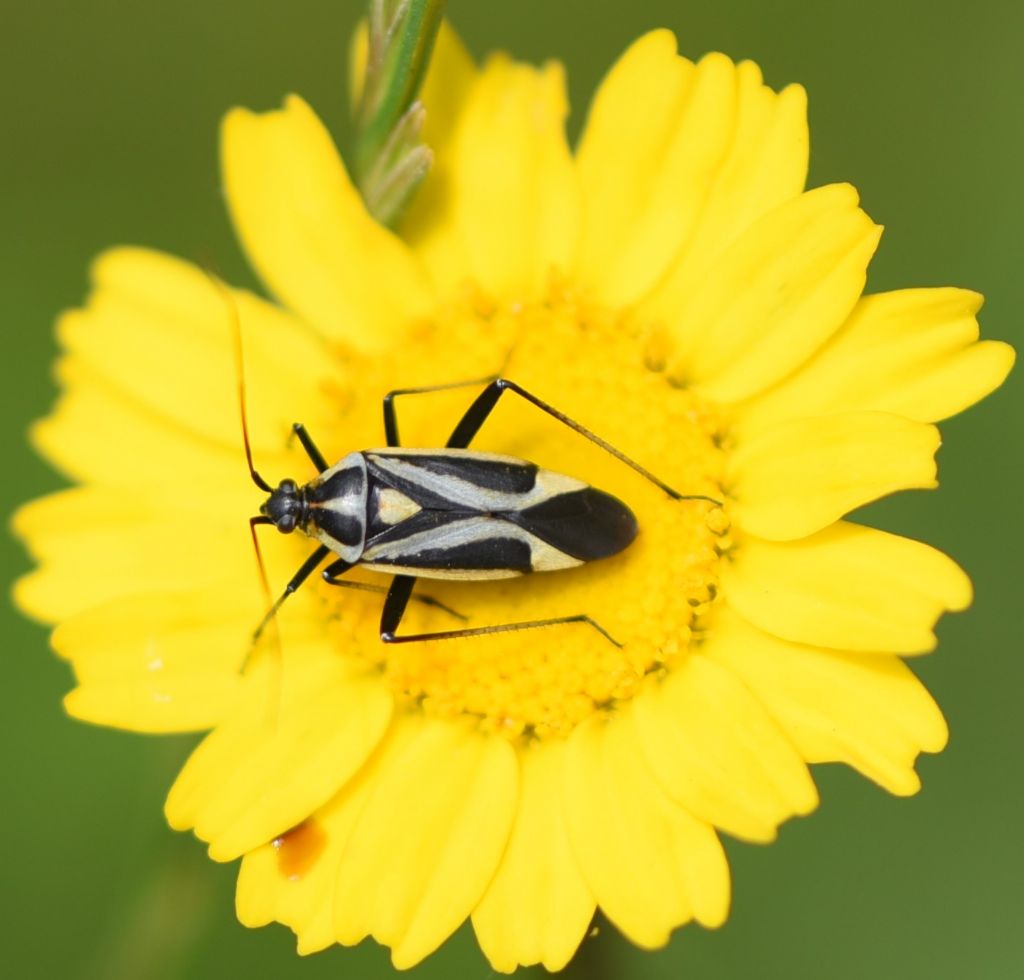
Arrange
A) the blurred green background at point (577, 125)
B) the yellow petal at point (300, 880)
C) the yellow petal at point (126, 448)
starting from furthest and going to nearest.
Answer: the blurred green background at point (577, 125), the yellow petal at point (126, 448), the yellow petal at point (300, 880)

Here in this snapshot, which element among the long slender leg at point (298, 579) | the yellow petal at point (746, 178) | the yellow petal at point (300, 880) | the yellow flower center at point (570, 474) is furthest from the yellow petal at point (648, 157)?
the yellow petal at point (300, 880)

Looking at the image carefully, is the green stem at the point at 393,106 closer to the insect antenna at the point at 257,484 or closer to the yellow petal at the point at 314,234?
the yellow petal at the point at 314,234

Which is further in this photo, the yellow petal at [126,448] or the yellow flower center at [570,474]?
the yellow petal at [126,448]

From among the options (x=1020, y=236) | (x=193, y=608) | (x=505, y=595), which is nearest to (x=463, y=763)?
(x=505, y=595)

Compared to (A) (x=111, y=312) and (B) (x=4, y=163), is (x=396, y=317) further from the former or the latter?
(B) (x=4, y=163)

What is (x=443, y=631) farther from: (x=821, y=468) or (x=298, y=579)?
(x=821, y=468)

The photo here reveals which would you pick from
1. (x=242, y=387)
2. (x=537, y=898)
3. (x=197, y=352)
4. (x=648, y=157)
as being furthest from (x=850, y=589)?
(x=197, y=352)

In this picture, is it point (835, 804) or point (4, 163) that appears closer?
point (835, 804)
